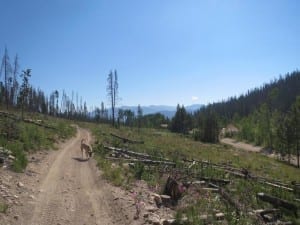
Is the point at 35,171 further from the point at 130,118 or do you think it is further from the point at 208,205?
the point at 130,118

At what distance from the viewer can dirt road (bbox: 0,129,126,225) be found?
10.5 m

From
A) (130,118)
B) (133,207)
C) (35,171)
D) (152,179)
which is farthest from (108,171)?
(130,118)

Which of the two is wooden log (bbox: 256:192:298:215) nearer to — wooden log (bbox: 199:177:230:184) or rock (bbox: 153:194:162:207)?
wooden log (bbox: 199:177:230:184)

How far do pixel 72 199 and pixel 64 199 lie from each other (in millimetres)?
333

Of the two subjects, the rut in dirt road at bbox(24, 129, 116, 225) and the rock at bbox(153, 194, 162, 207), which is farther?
the rock at bbox(153, 194, 162, 207)

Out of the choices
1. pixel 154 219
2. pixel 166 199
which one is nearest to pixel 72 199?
pixel 154 219

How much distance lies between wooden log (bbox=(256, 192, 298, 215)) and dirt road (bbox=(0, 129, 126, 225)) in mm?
8932

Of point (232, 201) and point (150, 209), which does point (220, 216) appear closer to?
point (232, 201)

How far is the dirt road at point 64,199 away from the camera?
10.5 m

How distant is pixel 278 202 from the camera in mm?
16219

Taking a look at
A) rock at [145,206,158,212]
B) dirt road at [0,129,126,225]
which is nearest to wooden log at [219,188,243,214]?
rock at [145,206,158,212]

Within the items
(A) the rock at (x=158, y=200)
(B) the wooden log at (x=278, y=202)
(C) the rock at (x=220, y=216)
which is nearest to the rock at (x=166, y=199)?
(A) the rock at (x=158, y=200)

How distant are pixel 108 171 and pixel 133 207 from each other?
217 inches

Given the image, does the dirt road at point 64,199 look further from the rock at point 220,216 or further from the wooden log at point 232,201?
the wooden log at point 232,201
